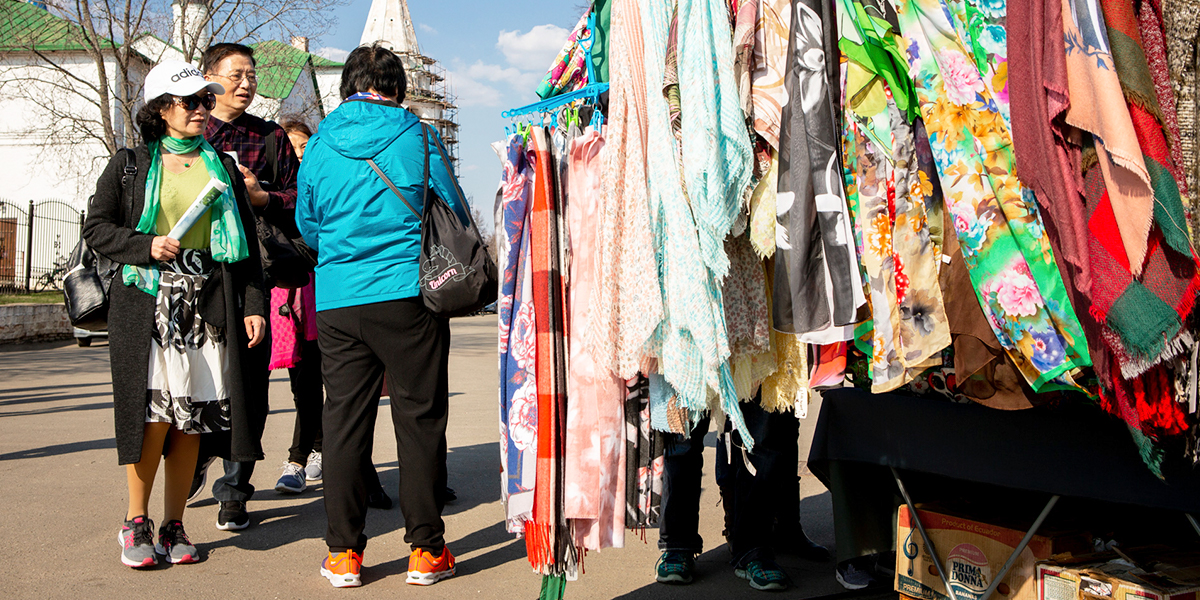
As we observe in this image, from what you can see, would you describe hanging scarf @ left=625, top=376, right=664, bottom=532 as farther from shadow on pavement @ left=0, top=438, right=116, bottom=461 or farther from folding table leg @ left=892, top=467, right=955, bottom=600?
shadow on pavement @ left=0, top=438, right=116, bottom=461

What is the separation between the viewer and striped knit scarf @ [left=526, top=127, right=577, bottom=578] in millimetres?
2434

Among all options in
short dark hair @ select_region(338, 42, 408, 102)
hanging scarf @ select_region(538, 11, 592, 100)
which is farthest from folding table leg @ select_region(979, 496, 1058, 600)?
short dark hair @ select_region(338, 42, 408, 102)

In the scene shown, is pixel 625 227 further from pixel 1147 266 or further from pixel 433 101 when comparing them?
pixel 433 101

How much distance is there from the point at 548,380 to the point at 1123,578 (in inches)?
62.1

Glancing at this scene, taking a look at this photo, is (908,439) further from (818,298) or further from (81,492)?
(81,492)

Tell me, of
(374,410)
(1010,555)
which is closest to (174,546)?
(374,410)

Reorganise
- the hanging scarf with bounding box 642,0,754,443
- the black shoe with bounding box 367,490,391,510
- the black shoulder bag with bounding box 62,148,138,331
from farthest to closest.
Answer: the black shoe with bounding box 367,490,391,510 → the black shoulder bag with bounding box 62,148,138,331 → the hanging scarf with bounding box 642,0,754,443

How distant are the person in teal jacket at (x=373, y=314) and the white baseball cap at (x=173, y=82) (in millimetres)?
528

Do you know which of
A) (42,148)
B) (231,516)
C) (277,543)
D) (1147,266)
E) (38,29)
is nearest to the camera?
(1147,266)

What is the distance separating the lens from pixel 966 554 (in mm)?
2691

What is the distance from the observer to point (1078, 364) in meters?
1.91

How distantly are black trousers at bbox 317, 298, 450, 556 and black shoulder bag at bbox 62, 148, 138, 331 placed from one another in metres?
0.94

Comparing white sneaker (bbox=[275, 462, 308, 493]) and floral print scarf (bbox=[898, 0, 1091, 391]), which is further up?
floral print scarf (bbox=[898, 0, 1091, 391])

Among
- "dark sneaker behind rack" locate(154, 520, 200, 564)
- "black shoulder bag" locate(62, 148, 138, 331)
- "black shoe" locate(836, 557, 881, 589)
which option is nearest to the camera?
"black shoe" locate(836, 557, 881, 589)
